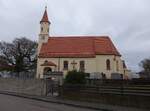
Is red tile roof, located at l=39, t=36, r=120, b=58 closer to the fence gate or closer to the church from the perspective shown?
the church

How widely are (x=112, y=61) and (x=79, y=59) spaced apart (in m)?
7.86

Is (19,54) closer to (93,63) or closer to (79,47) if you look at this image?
(79,47)

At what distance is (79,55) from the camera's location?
68.2 meters

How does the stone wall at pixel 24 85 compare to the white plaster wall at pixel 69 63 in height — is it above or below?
below

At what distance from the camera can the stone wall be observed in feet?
126

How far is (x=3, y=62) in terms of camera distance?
8694 cm

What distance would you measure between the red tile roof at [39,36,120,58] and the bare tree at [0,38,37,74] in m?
17.3


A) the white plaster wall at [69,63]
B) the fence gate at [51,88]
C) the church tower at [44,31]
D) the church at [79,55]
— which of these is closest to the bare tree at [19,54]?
the church tower at [44,31]

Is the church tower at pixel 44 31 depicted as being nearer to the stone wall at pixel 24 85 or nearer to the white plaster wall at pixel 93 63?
the white plaster wall at pixel 93 63

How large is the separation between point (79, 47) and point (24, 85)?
89.3 feet

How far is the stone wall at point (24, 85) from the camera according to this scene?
38516 millimetres

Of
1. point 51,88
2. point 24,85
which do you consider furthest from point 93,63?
point 51,88

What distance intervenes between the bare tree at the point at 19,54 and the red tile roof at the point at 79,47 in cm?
1730

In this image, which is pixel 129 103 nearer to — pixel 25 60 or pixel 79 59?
pixel 79 59
